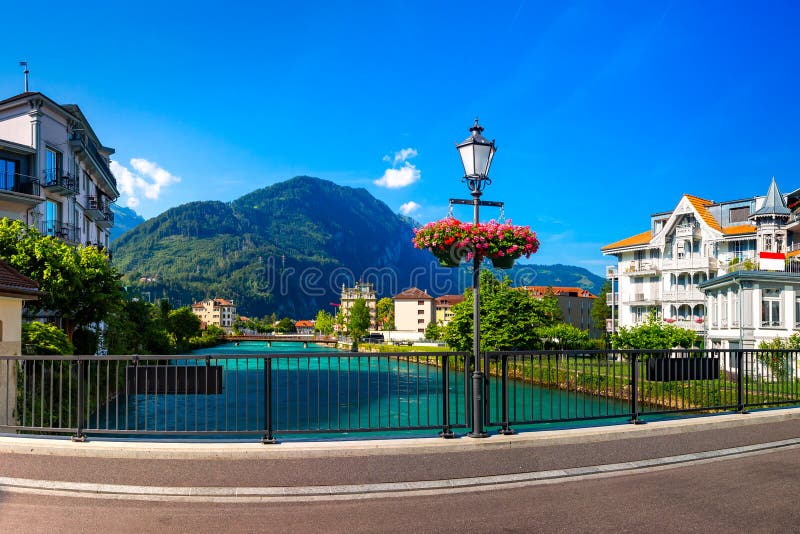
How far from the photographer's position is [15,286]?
40.8 feet

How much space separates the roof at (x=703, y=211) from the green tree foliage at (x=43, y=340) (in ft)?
159

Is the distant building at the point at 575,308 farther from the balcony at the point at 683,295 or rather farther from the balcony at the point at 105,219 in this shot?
the balcony at the point at 105,219

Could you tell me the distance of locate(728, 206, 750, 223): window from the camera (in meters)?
52.2

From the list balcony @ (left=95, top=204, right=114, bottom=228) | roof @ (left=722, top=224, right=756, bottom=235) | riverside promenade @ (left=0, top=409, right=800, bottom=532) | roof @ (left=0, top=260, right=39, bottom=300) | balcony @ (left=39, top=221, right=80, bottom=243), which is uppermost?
balcony @ (left=95, top=204, right=114, bottom=228)

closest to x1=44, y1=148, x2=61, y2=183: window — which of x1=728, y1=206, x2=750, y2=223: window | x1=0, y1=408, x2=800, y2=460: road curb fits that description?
Result: x1=0, y1=408, x2=800, y2=460: road curb

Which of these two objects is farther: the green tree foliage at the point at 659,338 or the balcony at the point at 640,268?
the balcony at the point at 640,268

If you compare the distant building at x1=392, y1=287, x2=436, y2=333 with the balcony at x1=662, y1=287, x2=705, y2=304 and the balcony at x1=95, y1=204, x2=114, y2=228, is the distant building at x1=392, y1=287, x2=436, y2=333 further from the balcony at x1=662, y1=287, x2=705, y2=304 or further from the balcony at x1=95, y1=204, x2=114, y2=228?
the balcony at x1=95, y1=204, x2=114, y2=228

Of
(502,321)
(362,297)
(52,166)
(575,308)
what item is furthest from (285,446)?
(362,297)

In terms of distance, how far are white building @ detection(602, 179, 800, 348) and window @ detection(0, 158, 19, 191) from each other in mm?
39575

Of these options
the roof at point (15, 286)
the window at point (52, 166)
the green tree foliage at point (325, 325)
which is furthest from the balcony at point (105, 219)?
the green tree foliage at point (325, 325)

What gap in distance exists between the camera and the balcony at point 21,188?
31.7 m

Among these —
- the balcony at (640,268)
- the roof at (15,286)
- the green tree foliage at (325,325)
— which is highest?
the balcony at (640,268)

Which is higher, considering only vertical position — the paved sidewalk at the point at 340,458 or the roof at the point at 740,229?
the roof at the point at 740,229

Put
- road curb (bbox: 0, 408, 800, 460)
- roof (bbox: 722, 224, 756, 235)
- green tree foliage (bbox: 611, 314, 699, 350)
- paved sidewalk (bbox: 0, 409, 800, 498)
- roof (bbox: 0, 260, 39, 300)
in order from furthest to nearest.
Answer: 1. roof (bbox: 722, 224, 756, 235)
2. green tree foliage (bbox: 611, 314, 699, 350)
3. roof (bbox: 0, 260, 39, 300)
4. road curb (bbox: 0, 408, 800, 460)
5. paved sidewalk (bbox: 0, 409, 800, 498)
